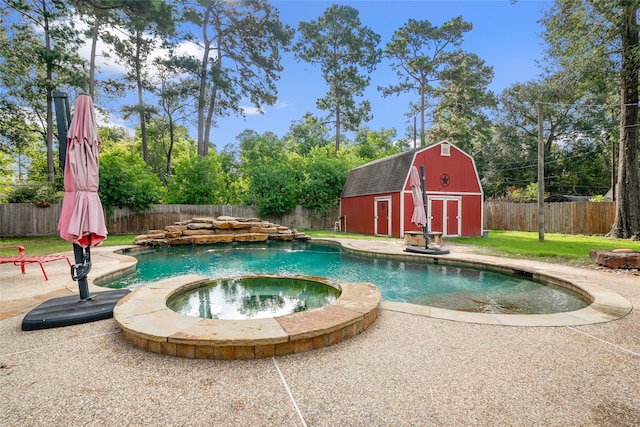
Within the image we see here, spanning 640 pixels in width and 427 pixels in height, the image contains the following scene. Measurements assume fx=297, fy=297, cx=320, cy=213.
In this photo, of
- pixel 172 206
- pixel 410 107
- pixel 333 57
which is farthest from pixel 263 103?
pixel 410 107

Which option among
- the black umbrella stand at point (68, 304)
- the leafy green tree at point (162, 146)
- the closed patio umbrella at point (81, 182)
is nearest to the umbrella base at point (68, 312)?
the black umbrella stand at point (68, 304)

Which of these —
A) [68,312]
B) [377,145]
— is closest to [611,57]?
[68,312]

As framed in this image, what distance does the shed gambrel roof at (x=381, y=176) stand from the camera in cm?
1332

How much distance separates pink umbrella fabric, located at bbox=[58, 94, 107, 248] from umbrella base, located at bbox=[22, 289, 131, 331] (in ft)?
2.29

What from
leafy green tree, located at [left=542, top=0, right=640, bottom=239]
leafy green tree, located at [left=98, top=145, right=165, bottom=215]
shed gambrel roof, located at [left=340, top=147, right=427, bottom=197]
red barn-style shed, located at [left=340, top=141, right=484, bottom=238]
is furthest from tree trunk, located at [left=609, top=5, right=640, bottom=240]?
leafy green tree, located at [left=98, top=145, right=165, bottom=215]

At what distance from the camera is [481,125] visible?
23672 millimetres

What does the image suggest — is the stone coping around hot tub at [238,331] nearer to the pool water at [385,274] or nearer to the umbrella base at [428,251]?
the pool water at [385,274]

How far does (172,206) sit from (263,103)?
924 centimetres

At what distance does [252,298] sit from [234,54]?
62.4 ft

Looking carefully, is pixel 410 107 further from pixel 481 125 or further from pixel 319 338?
pixel 319 338

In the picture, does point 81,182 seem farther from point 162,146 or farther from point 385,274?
point 162,146

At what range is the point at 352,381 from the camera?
2.03 meters

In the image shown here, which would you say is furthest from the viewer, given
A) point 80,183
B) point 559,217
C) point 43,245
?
point 559,217

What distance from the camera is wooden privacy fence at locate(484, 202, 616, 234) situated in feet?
43.8
